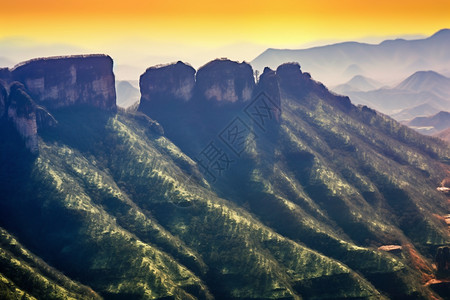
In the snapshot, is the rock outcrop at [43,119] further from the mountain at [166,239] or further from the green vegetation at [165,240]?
the green vegetation at [165,240]

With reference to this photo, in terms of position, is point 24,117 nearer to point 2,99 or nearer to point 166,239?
point 2,99

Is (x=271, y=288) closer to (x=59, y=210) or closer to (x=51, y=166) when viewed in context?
(x=59, y=210)

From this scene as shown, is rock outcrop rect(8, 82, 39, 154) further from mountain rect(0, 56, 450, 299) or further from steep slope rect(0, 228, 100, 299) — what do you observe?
steep slope rect(0, 228, 100, 299)

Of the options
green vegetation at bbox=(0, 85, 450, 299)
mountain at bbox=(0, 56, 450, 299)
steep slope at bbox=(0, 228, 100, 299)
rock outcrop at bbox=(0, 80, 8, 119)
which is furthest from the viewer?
rock outcrop at bbox=(0, 80, 8, 119)

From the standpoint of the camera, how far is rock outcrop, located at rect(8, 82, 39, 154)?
6836 inches

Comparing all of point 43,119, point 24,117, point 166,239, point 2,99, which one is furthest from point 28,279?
point 2,99

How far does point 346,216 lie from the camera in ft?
648

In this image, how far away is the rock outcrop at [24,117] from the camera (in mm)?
173625

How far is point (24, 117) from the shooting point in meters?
174

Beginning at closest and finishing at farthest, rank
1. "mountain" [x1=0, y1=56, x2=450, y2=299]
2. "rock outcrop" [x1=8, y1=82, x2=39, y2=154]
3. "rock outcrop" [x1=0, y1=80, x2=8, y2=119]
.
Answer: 1. "mountain" [x1=0, y1=56, x2=450, y2=299]
2. "rock outcrop" [x1=8, y1=82, x2=39, y2=154]
3. "rock outcrop" [x1=0, y1=80, x2=8, y2=119]

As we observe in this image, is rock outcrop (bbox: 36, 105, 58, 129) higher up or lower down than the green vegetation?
higher up

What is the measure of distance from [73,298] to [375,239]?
141m

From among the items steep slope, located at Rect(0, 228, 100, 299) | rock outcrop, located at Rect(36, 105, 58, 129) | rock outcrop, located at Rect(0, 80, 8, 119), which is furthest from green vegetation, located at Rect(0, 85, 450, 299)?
rock outcrop, located at Rect(0, 80, 8, 119)

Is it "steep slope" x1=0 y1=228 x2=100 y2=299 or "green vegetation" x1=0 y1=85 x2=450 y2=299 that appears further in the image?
"green vegetation" x1=0 y1=85 x2=450 y2=299
